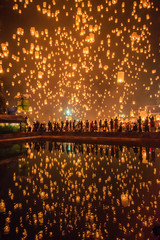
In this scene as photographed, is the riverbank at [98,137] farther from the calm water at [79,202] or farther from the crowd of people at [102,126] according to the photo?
the calm water at [79,202]

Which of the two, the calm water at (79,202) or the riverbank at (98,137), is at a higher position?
the riverbank at (98,137)

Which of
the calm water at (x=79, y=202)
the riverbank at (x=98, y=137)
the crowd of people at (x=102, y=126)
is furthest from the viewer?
the crowd of people at (x=102, y=126)

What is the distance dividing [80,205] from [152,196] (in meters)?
1.56

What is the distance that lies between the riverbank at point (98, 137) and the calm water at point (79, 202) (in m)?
8.48

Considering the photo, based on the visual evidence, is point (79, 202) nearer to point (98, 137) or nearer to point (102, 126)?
point (98, 137)

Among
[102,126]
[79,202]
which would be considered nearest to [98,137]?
[102,126]

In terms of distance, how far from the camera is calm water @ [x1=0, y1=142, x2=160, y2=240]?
324cm

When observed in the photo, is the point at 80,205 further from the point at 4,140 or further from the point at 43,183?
the point at 4,140

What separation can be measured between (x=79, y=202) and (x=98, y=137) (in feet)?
45.2

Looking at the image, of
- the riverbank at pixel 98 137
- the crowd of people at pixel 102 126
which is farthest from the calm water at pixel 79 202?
the crowd of people at pixel 102 126

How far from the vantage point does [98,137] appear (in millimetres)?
17969

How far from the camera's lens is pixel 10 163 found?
834 centimetres

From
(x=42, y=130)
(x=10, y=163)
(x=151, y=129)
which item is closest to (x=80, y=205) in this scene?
(x=10, y=163)

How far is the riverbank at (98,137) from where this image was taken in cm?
1547
